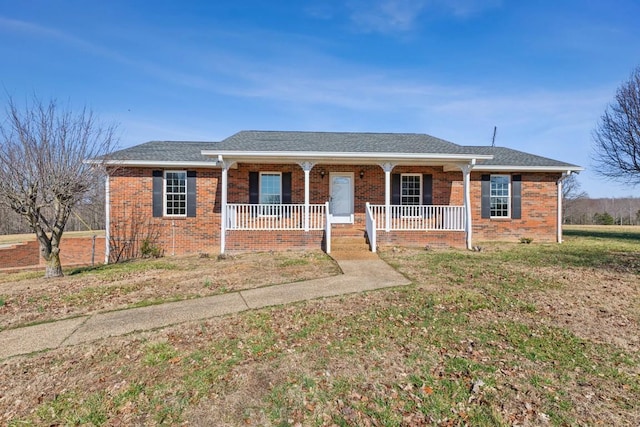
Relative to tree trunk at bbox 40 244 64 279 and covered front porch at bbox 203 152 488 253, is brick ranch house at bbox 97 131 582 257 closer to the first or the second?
covered front porch at bbox 203 152 488 253

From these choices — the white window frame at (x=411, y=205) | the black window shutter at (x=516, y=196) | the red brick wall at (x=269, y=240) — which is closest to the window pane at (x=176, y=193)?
the red brick wall at (x=269, y=240)

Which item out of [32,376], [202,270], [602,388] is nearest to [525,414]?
[602,388]

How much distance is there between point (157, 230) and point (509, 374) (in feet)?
39.3

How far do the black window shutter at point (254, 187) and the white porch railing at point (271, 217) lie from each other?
15.5 inches

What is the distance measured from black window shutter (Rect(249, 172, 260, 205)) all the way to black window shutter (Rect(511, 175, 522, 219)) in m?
10.2

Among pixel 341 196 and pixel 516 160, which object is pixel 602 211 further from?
pixel 341 196

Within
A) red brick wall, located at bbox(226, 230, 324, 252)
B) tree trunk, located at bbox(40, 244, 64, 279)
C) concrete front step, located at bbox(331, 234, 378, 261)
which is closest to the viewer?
tree trunk, located at bbox(40, 244, 64, 279)

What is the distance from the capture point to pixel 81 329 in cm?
457

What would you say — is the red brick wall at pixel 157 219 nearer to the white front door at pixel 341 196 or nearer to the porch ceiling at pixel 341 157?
the porch ceiling at pixel 341 157

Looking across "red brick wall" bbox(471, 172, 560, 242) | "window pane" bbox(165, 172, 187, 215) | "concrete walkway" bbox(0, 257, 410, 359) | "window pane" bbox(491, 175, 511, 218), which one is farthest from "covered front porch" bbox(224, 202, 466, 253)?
"concrete walkway" bbox(0, 257, 410, 359)

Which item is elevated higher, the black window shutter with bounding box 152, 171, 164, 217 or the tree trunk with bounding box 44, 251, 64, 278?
the black window shutter with bounding box 152, 171, 164, 217

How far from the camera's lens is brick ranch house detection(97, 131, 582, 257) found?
446 inches

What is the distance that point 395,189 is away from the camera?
43.3ft

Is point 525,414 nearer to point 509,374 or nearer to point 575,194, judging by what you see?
point 509,374
